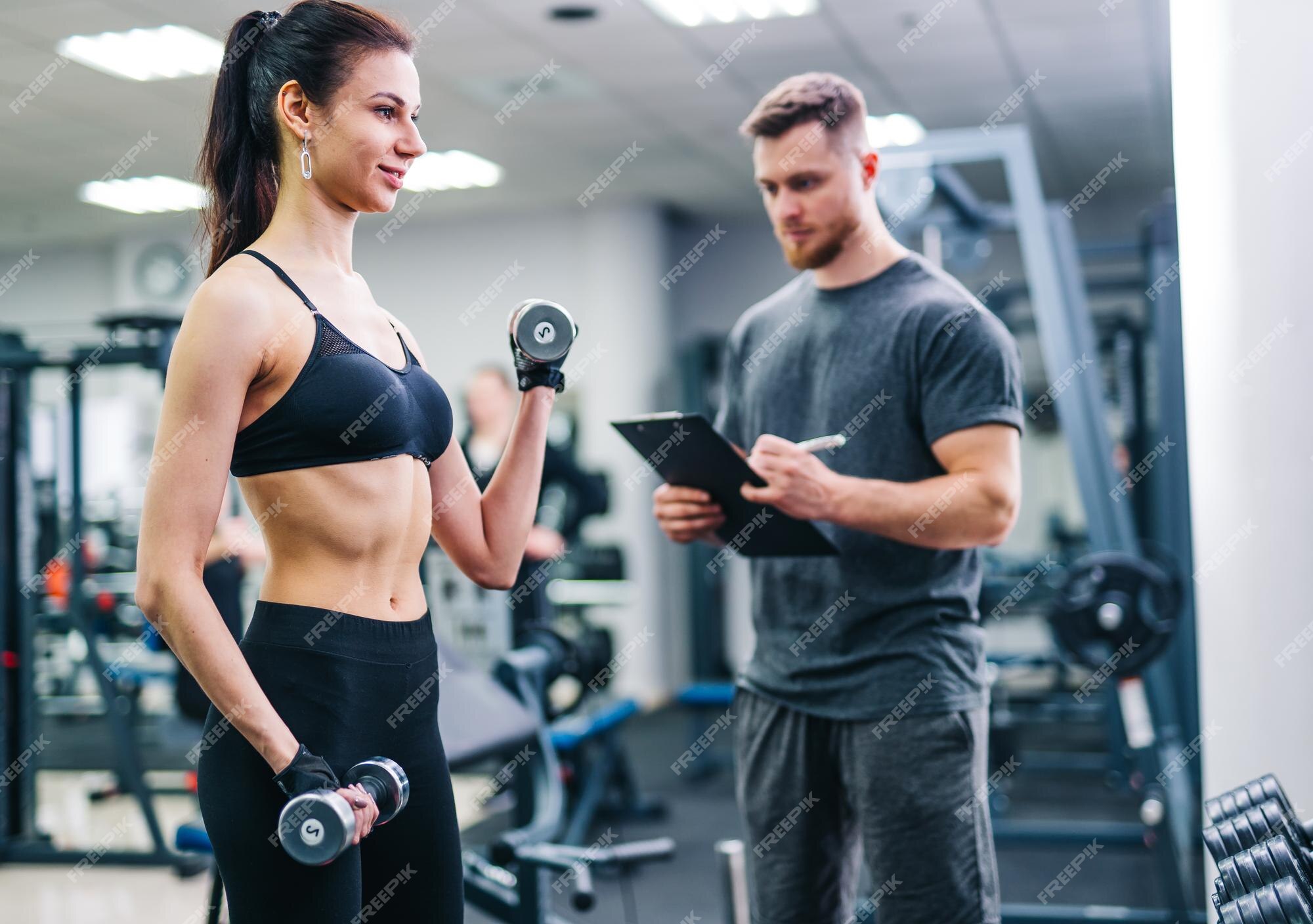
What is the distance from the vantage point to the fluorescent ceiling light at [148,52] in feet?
13.2

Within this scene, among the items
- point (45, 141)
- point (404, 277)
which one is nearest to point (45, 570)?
point (45, 141)

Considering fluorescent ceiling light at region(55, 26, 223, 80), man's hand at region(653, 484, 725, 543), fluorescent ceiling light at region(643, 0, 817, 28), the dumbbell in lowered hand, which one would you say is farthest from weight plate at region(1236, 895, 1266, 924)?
fluorescent ceiling light at region(55, 26, 223, 80)

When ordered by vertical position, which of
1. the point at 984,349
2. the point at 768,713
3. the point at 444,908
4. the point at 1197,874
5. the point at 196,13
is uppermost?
the point at 196,13

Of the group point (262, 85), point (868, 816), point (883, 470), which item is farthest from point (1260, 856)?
point (262, 85)

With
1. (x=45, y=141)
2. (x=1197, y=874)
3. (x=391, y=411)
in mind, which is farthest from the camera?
(x=45, y=141)

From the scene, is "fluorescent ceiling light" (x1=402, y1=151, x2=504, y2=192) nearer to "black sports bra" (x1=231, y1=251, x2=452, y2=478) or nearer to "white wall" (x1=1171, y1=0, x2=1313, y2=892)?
"white wall" (x1=1171, y1=0, x2=1313, y2=892)

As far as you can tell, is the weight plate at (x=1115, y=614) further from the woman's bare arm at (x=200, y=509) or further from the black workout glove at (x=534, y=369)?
the woman's bare arm at (x=200, y=509)

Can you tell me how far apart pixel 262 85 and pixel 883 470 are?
0.92 m

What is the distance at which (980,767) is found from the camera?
5.23 feet

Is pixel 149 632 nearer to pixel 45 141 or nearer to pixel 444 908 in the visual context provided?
pixel 45 141

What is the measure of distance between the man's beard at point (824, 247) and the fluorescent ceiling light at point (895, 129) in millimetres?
4122

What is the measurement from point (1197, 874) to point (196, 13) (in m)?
4.04

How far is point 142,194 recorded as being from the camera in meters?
6.11

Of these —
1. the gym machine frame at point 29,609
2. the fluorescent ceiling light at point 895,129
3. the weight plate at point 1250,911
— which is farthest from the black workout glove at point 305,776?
the fluorescent ceiling light at point 895,129
